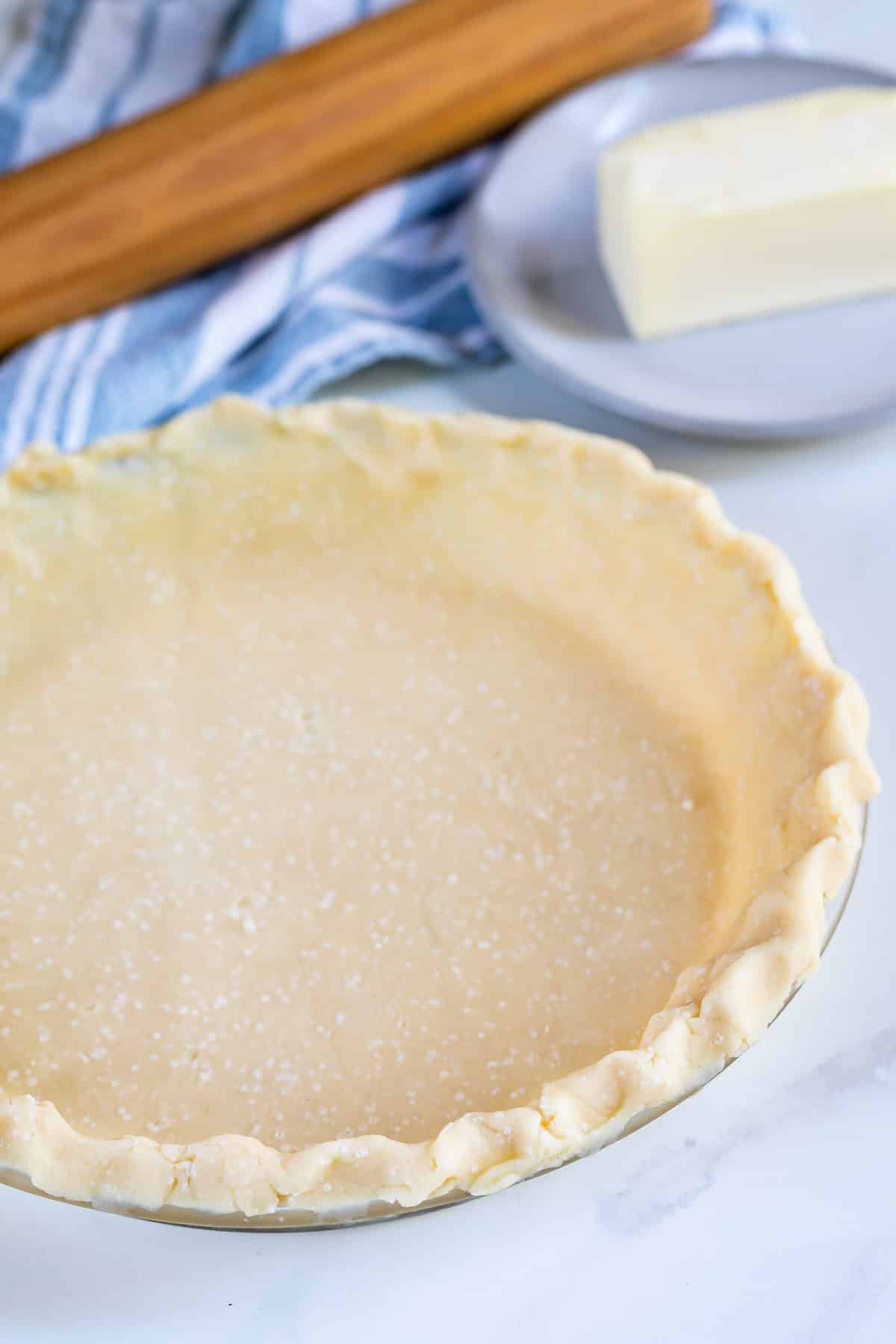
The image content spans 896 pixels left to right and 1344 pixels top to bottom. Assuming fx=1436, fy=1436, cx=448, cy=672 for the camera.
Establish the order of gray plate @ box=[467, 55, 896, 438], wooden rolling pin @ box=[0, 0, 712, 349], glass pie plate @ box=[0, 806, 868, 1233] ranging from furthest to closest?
1. wooden rolling pin @ box=[0, 0, 712, 349]
2. gray plate @ box=[467, 55, 896, 438]
3. glass pie plate @ box=[0, 806, 868, 1233]

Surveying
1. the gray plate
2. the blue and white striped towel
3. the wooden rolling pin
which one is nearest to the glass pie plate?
the gray plate

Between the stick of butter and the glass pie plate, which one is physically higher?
the stick of butter

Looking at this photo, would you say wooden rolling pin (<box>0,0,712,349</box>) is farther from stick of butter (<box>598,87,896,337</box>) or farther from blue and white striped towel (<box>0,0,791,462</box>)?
stick of butter (<box>598,87,896,337</box>)

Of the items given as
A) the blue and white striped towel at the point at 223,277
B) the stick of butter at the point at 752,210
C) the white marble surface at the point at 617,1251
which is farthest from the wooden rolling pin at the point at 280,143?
the white marble surface at the point at 617,1251

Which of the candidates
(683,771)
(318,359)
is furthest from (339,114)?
(683,771)

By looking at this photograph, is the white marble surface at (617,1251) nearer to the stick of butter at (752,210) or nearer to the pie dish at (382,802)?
the pie dish at (382,802)

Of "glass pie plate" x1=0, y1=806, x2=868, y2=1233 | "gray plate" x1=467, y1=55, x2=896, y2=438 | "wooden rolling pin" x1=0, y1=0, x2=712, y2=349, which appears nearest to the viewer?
"glass pie plate" x1=0, y1=806, x2=868, y2=1233
